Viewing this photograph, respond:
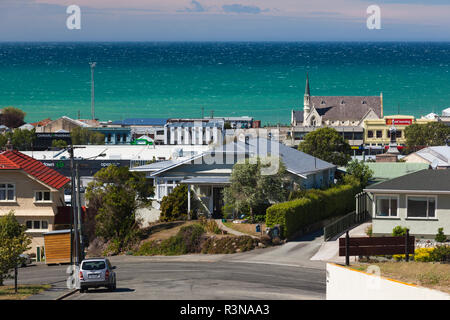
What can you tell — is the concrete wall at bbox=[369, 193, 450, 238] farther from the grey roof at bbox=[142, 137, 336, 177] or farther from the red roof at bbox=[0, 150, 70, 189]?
the red roof at bbox=[0, 150, 70, 189]

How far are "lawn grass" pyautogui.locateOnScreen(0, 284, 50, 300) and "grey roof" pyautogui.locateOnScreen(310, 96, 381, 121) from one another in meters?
156

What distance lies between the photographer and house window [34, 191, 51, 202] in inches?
2095

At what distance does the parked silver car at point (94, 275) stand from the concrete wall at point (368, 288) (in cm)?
1031

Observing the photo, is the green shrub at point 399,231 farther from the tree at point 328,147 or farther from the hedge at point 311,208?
the tree at point 328,147

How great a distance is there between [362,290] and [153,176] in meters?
32.9

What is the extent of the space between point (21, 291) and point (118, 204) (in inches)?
647

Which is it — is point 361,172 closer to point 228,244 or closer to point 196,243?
point 228,244

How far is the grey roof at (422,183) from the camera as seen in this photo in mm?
45625

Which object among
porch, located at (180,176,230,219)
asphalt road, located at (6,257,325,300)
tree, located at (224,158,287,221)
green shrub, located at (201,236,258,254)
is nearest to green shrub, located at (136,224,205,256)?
green shrub, located at (201,236,258,254)
